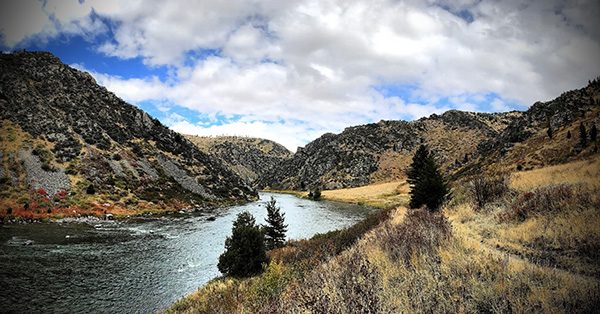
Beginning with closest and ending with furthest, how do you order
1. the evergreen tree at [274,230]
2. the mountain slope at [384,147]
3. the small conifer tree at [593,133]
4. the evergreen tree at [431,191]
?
the evergreen tree at [431,191] → the evergreen tree at [274,230] → the small conifer tree at [593,133] → the mountain slope at [384,147]

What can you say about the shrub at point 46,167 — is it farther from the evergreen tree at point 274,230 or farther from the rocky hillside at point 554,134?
the rocky hillside at point 554,134

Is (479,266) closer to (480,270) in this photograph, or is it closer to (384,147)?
(480,270)

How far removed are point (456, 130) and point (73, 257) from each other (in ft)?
469

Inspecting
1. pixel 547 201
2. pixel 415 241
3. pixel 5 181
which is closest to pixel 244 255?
pixel 415 241

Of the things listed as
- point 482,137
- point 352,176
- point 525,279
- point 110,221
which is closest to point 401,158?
point 352,176

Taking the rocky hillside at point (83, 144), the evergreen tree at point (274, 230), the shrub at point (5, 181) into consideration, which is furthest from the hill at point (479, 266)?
the rocky hillside at point (83, 144)

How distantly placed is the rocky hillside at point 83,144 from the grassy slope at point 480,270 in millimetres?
42066

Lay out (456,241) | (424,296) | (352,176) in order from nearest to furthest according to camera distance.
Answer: (424,296)
(456,241)
(352,176)

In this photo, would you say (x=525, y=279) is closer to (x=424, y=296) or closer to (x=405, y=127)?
(x=424, y=296)

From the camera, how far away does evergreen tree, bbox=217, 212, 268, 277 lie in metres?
17.2

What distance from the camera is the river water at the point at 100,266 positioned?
14164 mm

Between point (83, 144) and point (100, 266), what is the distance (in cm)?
4347

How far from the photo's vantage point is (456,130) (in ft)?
399

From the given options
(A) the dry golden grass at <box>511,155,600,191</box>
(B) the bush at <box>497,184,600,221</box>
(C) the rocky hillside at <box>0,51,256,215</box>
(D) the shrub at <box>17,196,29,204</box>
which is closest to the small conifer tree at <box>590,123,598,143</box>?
(A) the dry golden grass at <box>511,155,600,191</box>
